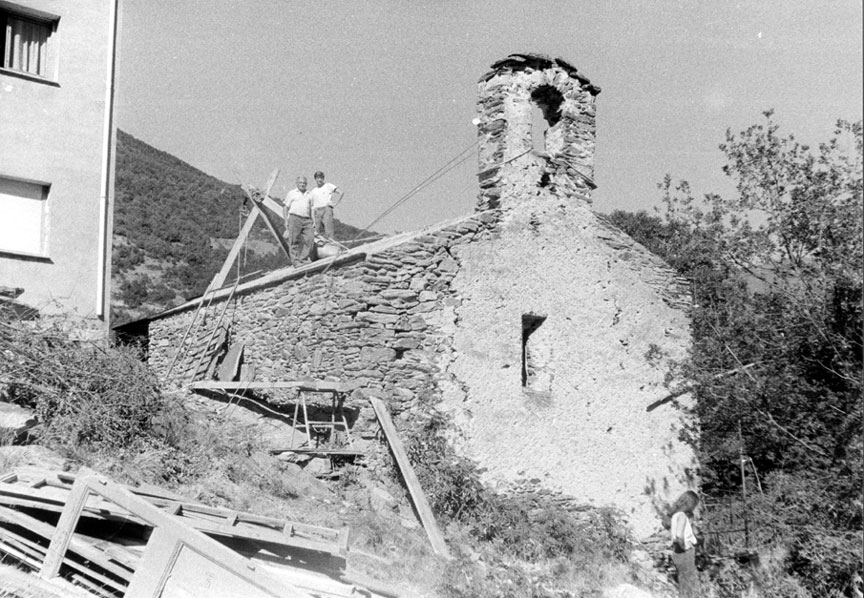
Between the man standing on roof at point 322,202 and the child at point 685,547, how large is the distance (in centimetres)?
620

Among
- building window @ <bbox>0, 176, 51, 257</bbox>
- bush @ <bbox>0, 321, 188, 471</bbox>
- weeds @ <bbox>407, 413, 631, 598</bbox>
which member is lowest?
weeds @ <bbox>407, 413, 631, 598</bbox>

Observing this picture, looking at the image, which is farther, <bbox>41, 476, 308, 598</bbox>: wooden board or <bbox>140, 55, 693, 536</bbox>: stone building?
<bbox>140, 55, 693, 536</bbox>: stone building

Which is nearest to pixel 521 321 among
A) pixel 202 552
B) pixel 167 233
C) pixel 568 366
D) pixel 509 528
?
pixel 568 366

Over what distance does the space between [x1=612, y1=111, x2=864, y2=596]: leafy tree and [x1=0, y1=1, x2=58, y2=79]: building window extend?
8876 millimetres

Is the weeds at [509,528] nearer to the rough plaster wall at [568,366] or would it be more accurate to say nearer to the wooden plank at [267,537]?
the rough plaster wall at [568,366]

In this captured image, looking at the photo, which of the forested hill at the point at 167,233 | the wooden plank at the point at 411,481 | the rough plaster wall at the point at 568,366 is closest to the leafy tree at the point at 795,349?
the rough plaster wall at the point at 568,366

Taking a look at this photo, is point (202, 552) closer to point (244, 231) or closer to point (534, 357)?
point (534, 357)

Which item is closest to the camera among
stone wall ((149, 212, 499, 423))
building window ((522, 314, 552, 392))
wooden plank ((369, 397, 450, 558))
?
wooden plank ((369, 397, 450, 558))

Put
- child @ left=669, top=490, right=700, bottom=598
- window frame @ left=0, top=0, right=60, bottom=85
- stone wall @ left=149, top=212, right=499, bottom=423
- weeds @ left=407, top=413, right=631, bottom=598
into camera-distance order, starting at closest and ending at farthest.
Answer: child @ left=669, top=490, right=700, bottom=598
weeds @ left=407, top=413, right=631, bottom=598
stone wall @ left=149, top=212, right=499, bottom=423
window frame @ left=0, top=0, right=60, bottom=85

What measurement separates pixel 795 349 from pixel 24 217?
9674mm

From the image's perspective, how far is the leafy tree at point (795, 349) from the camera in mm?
9930

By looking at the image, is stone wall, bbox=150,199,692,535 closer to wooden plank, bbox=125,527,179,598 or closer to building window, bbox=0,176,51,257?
building window, bbox=0,176,51,257

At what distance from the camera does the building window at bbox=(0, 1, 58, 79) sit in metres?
11.6

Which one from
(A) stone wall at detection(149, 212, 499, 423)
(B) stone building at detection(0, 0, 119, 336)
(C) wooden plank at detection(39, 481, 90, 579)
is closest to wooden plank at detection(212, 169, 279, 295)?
(A) stone wall at detection(149, 212, 499, 423)
